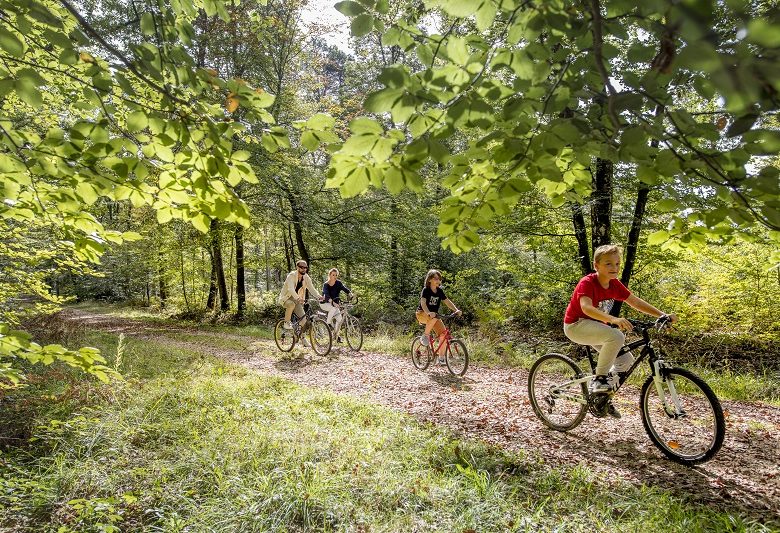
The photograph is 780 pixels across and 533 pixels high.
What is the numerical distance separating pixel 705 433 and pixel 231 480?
452cm

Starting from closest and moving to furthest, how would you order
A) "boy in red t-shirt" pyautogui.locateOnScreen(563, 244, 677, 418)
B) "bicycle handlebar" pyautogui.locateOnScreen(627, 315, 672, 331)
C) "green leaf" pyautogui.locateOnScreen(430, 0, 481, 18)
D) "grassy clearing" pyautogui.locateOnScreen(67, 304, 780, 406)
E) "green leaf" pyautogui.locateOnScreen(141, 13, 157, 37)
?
1. "green leaf" pyautogui.locateOnScreen(430, 0, 481, 18)
2. "green leaf" pyautogui.locateOnScreen(141, 13, 157, 37)
3. "bicycle handlebar" pyautogui.locateOnScreen(627, 315, 672, 331)
4. "boy in red t-shirt" pyautogui.locateOnScreen(563, 244, 677, 418)
5. "grassy clearing" pyautogui.locateOnScreen(67, 304, 780, 406)

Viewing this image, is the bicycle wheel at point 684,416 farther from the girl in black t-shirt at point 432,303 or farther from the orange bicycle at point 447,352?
the girl in black t-shirt at point 432,303

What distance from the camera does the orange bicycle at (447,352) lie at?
857 cm

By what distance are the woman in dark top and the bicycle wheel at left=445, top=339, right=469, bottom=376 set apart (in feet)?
11.8

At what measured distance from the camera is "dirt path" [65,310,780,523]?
396cm

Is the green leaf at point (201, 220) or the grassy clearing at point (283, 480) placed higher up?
the green leaf at point (201, 220)

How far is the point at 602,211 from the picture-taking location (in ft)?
31.8

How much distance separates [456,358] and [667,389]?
4498 mm

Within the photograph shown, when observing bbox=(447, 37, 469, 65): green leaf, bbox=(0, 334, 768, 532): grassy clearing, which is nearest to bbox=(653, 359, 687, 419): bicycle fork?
bbox=(0, 334, 768, 532): grassy clearing

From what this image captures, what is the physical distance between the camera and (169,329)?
1680cm

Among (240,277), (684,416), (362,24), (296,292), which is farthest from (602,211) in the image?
(240,277)

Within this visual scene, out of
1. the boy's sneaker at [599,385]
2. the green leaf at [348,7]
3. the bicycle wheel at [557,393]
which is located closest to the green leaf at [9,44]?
the green leaf at [348,7]

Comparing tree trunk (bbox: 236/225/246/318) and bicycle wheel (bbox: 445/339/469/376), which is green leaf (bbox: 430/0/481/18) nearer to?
bicycle wheel (bbox: 445/339/469/376)

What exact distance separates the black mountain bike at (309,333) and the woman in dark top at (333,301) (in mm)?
315
